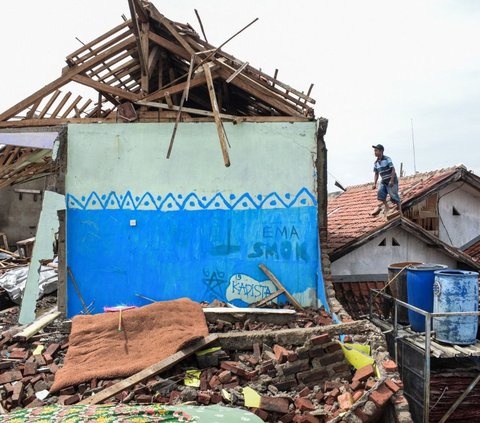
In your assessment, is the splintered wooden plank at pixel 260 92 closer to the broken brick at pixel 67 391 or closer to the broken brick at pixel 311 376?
the broken brick at pixel 311 376

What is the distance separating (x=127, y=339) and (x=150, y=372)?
3.81 feet

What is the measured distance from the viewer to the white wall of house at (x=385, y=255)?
11.6 metres

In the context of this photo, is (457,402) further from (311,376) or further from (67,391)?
(67,391)

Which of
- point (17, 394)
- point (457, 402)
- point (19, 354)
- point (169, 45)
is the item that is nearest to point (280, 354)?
point (17, 394)

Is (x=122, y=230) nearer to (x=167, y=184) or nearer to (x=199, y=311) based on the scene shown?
(x=167, y=184)

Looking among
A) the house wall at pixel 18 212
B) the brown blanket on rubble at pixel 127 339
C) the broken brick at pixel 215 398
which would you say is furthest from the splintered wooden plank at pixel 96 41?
the house wall at pixel 18 212

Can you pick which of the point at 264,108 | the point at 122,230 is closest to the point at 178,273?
the point at 122,230

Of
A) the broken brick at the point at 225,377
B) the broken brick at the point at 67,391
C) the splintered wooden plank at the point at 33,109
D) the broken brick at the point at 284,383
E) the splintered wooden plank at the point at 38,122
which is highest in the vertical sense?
the splintered wooden plank at the point at 33,109

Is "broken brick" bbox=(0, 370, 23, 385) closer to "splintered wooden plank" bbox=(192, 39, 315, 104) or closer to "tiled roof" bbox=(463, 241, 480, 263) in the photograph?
"splintered wooden plank" bbox=(192, 39, 315, 104)

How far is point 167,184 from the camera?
8734mm

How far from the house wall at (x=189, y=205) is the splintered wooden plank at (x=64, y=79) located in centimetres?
89

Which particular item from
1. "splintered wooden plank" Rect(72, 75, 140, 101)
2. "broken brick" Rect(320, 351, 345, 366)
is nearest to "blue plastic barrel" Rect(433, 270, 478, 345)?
"broken brick" Rect(320, 351, 345, 366)

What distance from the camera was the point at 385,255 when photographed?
11.8 meters

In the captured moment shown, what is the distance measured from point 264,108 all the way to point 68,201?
456 cm
